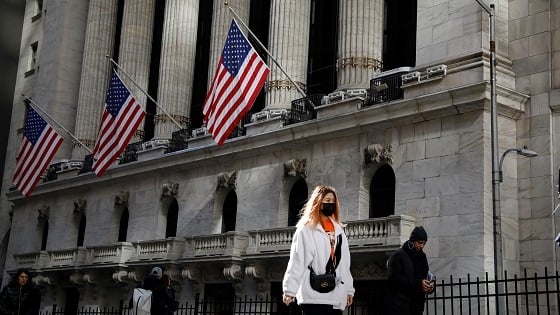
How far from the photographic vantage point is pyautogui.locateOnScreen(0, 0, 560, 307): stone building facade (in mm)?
23859

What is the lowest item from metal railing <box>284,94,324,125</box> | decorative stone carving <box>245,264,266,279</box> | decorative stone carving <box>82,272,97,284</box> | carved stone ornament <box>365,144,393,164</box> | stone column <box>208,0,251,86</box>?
decorative stone carving <box>245,264,266,279</box>

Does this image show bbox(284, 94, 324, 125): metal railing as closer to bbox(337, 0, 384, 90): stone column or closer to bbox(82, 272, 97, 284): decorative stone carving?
bbox(337, 0, 384, 90): stone column

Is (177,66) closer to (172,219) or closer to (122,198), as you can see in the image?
(122,198)

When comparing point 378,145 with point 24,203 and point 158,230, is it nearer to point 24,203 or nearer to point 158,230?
point 158,230

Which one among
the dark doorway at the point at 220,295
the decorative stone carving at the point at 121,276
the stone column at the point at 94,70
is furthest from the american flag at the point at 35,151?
the dark doorway at the point at 220,295

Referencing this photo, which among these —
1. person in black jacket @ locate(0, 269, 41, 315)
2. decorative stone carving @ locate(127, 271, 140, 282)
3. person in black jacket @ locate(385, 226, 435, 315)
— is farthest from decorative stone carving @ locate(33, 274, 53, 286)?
person in black jacket @ locate(385, 226, 435, 315)

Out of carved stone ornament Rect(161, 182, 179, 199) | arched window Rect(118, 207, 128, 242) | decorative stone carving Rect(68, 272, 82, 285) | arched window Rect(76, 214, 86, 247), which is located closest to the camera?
carved stone ornament Rect(161, 182, 179, 199)

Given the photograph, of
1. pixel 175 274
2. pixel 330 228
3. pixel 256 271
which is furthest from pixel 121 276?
pixel 330 228

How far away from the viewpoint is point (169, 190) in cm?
3466

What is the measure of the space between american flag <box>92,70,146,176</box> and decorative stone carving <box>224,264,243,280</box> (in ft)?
20.7

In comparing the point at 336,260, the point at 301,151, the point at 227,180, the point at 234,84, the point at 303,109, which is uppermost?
the point at 303,109

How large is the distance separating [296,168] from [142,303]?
1373 cm

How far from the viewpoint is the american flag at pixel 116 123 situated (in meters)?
31.2

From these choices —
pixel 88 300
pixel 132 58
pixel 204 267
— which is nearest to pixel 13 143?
pixel 132 58
